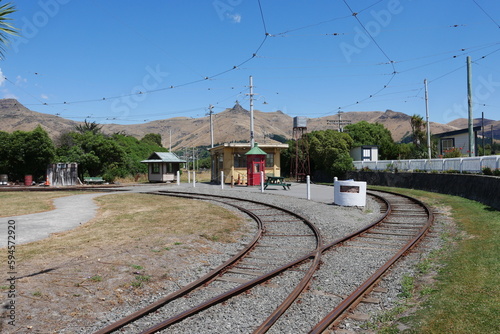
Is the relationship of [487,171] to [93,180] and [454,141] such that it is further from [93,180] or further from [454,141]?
[93,180]

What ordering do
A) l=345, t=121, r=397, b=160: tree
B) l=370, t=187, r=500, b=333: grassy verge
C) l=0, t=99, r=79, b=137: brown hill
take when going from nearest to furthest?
l=370, t=187, r=500, b=333: grassy verge
l=345, t=121, r=397, b=160: tree
l=0, t=99, r=79, b=137: brown hill

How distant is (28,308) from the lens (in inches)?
209

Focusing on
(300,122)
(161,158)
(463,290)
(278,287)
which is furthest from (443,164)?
(161,158)

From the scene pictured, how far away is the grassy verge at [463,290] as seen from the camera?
470cm

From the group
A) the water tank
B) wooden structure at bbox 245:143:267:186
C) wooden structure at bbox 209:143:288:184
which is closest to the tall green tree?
wooden structure at bbox 209:143:288:184

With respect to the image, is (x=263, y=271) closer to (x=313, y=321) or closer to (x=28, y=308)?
(x=313, y=321)

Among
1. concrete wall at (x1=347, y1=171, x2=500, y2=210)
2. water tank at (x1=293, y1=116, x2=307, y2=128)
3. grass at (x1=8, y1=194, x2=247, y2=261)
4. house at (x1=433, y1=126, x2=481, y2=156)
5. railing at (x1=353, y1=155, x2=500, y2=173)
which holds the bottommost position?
grass at (x1=8, y1=194, x2=247, y2=261)

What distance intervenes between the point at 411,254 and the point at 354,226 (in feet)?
12.6

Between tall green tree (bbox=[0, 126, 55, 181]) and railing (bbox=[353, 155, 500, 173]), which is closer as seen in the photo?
railing (bbox=[353, 155, 500, 173])

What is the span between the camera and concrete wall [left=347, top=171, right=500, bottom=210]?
16844mm

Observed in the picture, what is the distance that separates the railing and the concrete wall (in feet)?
2.77

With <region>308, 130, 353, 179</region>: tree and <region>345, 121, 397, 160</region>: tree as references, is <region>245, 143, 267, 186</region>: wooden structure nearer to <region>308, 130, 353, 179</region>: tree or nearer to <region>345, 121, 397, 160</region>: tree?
<region>308, 130, 353, 179</region>: tree

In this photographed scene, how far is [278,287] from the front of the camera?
21.1 ft

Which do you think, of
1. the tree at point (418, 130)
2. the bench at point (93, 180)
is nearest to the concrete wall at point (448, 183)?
the tree at point (418, 130)
